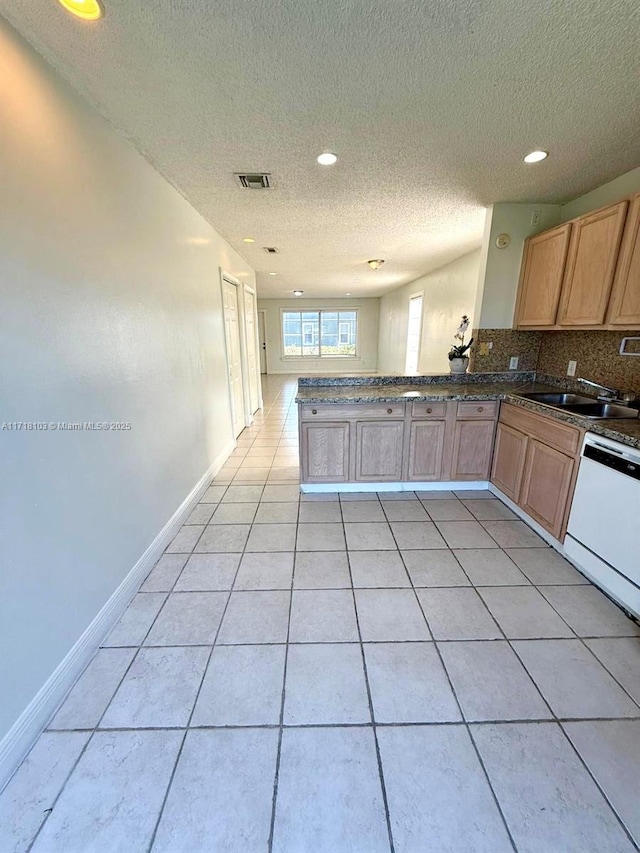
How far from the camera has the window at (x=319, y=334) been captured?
409 inches

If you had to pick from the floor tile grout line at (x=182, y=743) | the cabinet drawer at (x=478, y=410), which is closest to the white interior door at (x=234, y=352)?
the cabinet drawer at (x=478, y=410)

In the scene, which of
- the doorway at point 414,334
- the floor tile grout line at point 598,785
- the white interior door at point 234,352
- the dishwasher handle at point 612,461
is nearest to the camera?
the floor tile grout line at point 598,785

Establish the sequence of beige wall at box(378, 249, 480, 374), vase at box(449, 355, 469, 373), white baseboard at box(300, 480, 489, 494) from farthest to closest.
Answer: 1. beige wall at box(378, 249, 480, 374)
2. vase at box(449, 355, 469, 373)
3. white baseboard at box(300, 480, 489, 494)

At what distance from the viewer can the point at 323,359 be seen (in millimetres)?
10742

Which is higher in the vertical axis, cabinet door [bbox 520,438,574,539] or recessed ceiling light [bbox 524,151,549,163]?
recessed ceiling light [bbox 524,151,549,163]

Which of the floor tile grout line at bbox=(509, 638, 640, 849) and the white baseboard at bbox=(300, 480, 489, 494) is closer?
the floor tile grout line at bbox=(509, 638, 640, 849)

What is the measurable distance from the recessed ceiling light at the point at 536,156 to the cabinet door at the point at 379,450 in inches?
74.8

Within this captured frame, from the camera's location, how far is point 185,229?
272 cm

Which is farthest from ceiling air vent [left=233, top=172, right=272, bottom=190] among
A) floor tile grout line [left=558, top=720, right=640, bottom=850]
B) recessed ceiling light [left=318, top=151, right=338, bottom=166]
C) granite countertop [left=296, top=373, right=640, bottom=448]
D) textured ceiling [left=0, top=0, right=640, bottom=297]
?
floor tile grout line [left=558, top=720, right=640, bottom=850]

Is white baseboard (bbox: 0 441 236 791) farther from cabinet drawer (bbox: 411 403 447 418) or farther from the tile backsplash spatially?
the tile backsplash

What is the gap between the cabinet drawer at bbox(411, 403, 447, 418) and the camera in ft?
9.21

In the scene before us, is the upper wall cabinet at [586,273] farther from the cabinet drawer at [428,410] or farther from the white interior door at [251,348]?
the white interior door at [251,348]

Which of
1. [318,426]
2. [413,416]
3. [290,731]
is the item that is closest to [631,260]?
[413,416]

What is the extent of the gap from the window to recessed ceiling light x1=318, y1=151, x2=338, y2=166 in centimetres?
831
